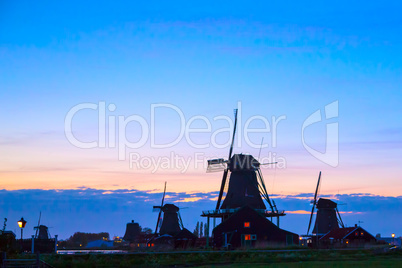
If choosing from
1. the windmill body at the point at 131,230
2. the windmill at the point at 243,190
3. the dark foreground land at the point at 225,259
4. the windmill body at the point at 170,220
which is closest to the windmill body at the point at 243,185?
the windmill at the point at 243,190

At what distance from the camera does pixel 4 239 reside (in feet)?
88.6

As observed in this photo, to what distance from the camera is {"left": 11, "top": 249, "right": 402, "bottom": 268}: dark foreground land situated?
34.3 meters

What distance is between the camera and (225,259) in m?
38.7

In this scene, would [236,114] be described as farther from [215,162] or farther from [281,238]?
[281,238]

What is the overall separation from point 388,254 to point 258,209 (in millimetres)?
24518

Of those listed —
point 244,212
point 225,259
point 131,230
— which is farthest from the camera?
point 131,230

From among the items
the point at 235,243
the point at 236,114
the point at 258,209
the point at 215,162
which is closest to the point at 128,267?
the point at 235,243

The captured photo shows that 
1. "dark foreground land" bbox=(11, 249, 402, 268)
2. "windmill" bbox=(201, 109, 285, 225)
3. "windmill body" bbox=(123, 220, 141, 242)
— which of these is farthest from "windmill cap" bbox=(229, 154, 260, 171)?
"windmill body" bbox=(123, 220, 141, 242)

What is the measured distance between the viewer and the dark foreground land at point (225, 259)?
34312 millimetres

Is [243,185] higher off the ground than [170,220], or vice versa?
[243,185]

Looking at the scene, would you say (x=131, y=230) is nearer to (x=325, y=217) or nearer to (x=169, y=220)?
(x=169, y=220)

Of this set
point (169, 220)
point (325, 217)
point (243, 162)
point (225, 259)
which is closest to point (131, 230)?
point (169, 220)

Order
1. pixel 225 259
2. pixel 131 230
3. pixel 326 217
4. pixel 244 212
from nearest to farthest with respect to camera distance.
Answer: pixel 225 259 → pixel 244 212 → pixel 326 217 → pixel 131 230

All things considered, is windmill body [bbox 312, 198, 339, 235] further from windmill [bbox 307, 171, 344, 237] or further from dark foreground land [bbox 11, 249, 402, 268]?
dark foreground land [bbox 11, 249, 402, 268]
